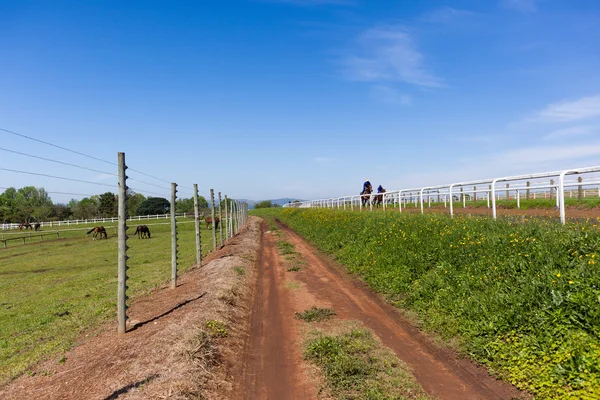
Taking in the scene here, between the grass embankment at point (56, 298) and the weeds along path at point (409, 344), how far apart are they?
13.7 feet

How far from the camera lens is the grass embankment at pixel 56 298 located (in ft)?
23.2

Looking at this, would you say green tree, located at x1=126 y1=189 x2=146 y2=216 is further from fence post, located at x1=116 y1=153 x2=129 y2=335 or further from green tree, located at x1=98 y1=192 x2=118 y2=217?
fence post, located at x1=116 y1=153 x2=129 y2=335

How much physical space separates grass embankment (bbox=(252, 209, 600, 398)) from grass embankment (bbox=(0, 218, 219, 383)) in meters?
6.50

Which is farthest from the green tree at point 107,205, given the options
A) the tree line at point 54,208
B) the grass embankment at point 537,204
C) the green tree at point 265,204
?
the grass embankment at point 537,204

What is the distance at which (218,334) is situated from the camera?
20.2 ft

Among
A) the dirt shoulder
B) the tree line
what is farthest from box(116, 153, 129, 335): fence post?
the tree line

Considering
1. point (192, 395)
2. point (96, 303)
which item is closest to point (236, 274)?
point (96, 303)

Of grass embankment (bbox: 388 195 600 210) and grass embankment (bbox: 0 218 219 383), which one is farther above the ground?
grass embankment (bbox: 388 195 600 210)

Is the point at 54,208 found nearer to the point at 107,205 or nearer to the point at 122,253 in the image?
the point at 107,205

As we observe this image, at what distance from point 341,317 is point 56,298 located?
9503 millimetres

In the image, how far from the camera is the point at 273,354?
5.68m

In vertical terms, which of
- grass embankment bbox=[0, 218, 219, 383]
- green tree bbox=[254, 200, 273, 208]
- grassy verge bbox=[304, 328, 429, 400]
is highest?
green tree bbox=[254, 200, 273, 208]

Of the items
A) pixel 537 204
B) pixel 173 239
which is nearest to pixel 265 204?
pixel 537 204

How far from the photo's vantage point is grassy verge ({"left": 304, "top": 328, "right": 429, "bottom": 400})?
170 inches
